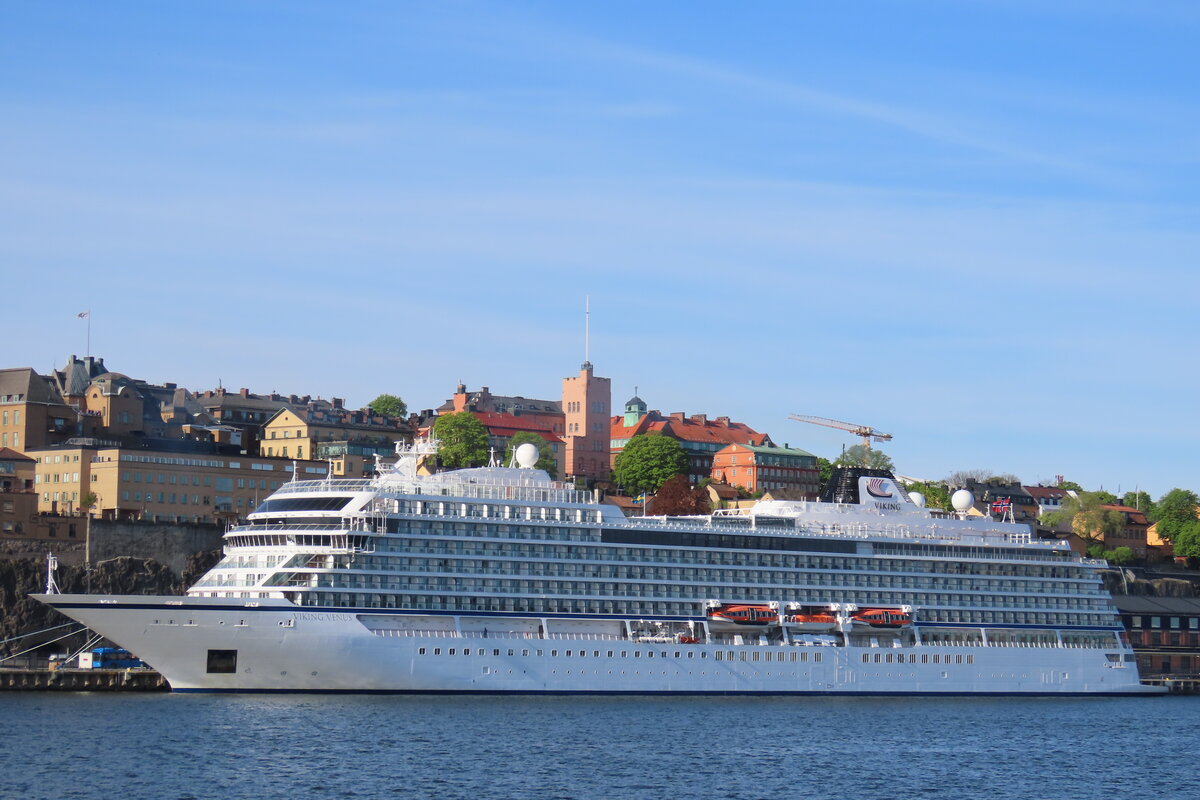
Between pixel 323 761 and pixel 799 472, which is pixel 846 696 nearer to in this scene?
pixel 323 761

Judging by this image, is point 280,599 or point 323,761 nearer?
point 323,761

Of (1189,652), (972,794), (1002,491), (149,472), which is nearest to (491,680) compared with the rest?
(972,794)

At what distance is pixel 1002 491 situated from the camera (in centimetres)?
18450

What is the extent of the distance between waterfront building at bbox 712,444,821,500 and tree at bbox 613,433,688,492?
27.3 feet

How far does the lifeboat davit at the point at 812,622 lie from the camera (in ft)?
276

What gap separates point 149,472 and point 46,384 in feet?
62.1

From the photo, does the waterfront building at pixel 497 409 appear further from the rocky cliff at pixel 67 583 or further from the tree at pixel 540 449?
the rocky cliff at pixel 67 583

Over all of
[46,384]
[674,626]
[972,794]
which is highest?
[46,384]

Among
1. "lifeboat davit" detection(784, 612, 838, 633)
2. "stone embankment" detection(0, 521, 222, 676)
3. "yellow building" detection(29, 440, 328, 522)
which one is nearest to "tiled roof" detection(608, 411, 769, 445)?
"yellow building" detection(29, 440, 328, 522)

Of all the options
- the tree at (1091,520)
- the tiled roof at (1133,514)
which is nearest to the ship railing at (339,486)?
the tree at (1091,520)

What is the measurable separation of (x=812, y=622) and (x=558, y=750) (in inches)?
1111

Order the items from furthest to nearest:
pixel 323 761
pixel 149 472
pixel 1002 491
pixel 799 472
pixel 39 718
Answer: pixel 1002 491, pixel 799 472, pixel 149 472, pixel 39 718, pixel 323 761

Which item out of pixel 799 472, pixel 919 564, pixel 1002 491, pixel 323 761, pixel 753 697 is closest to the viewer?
pixel 323 761

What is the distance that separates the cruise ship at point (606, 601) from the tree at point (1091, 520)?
73.2 metres
